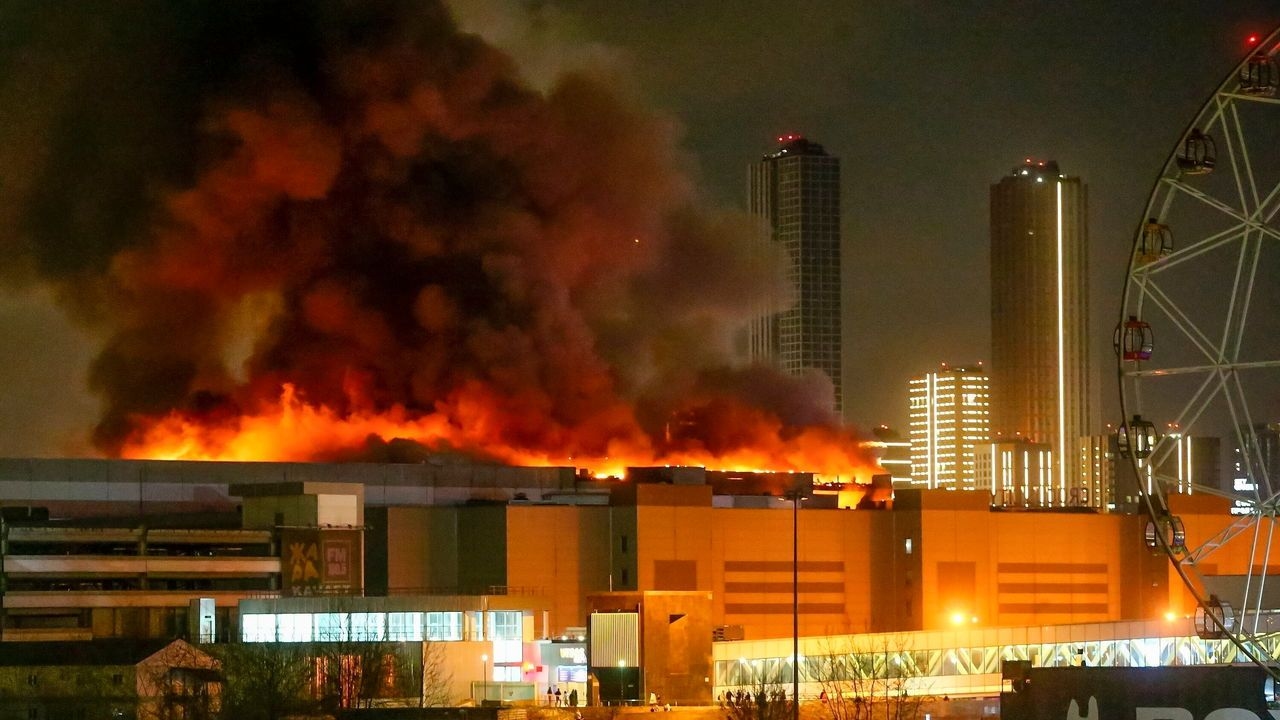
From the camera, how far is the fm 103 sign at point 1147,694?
178 ft

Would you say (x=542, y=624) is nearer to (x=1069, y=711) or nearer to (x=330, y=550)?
(x=330, y=550)

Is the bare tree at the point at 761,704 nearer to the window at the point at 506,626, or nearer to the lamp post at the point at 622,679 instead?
the lamp post at the point at 622,679

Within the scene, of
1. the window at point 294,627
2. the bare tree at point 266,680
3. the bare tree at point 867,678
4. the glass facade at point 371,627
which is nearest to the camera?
the bare tree at point 266,680

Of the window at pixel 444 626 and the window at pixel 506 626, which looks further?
the window at pixel 506 626

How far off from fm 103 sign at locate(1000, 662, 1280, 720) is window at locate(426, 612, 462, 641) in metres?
34.2

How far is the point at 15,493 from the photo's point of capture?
4021 inches

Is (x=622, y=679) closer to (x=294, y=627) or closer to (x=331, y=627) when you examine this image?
(x=331, y=627)

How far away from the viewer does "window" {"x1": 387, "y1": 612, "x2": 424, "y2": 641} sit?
3376 inches

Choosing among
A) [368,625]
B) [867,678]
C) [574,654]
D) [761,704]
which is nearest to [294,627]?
[368,625]

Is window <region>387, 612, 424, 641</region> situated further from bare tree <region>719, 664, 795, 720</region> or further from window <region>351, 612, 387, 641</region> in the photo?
bare tree <region>719, 664, 795, 720</region>

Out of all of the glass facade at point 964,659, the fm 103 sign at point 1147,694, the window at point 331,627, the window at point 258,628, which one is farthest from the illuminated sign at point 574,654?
the fm 103 sign at point 1147,694

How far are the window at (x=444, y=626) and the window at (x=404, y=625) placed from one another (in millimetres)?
360

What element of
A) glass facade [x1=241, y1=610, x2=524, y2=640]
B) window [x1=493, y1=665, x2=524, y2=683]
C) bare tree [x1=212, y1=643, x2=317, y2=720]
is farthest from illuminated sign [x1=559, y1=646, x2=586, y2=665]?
bare tree [x1=212, y1=643, x2=317, y2=720]

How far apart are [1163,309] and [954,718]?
23747 mm
